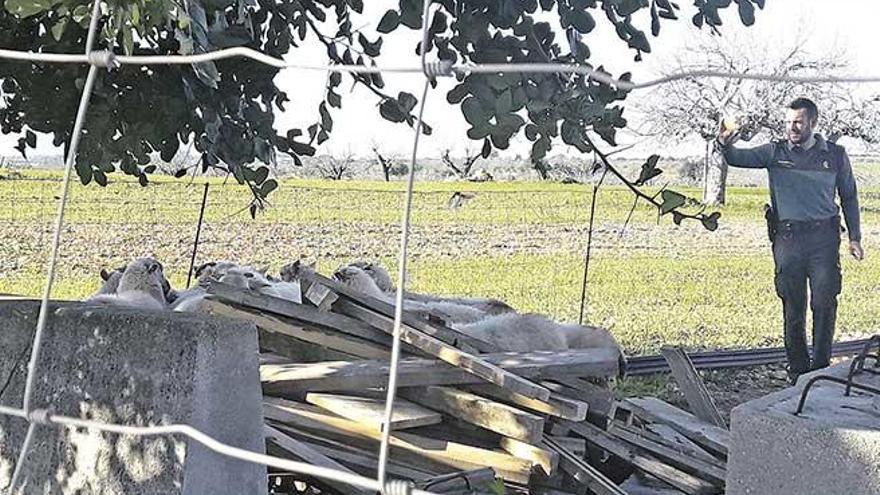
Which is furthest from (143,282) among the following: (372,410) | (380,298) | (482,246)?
(482,246)

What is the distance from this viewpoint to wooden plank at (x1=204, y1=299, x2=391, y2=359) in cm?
607

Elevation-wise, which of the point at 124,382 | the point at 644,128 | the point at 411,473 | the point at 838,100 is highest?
the point at 838,100

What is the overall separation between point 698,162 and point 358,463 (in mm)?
4908

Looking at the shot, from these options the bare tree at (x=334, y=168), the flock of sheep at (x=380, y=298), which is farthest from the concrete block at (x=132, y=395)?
the bare tree at (x=334, y=168)

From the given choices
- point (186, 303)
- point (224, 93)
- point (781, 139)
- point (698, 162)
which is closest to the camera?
point (224, 93)

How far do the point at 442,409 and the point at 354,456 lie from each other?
1.92 feet

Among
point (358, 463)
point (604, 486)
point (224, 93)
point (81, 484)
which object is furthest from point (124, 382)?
point (604, 486)

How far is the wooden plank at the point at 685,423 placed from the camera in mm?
6535

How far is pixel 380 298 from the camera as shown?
8.39 m

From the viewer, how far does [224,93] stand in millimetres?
4227

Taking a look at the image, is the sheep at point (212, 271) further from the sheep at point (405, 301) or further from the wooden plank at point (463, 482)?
the wooden plank at point (463, 482)

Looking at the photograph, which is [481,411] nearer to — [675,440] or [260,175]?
[260,175]

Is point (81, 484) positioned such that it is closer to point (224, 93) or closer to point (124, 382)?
point (124, 382)

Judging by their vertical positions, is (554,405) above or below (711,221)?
below
